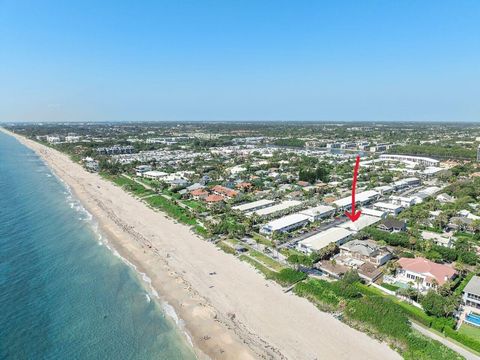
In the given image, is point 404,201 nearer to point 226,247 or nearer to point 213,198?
point 213,198

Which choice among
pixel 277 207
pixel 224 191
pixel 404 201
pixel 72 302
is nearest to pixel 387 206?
pixel 404 201

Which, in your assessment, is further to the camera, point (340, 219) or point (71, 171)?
point (71, 171)

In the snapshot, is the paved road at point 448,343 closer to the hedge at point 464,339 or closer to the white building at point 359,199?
the hedge at point 464,339

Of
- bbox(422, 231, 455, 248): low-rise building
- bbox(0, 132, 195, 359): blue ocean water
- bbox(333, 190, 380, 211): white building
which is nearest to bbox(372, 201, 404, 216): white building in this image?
bbox(333, 190, 380, 211): white building

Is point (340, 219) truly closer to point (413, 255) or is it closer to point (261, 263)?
point (413, 255)

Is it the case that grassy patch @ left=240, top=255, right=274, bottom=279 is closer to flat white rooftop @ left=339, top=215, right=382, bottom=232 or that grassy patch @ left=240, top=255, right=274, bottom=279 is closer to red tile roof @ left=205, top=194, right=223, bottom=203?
flat white rooftop @ left=339, top=215, right=382, bottom=232

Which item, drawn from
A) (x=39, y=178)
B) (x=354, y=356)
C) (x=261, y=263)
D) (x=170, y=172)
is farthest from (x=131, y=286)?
(x=39, y=178)
